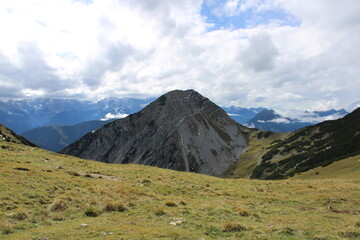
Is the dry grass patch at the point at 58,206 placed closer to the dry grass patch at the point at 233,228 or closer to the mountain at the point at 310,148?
the dry grass patch at the point at 233,228

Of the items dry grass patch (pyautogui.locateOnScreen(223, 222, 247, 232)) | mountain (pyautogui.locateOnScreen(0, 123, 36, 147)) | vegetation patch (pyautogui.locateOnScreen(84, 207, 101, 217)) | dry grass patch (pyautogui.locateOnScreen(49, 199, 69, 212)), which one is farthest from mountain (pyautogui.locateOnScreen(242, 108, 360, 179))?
mountain (pyautogui.locateOnScreen(0, 123, 36, 147))

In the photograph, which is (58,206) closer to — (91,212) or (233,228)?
(91,212)

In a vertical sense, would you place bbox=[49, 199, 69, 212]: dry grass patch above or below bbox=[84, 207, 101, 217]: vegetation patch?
above

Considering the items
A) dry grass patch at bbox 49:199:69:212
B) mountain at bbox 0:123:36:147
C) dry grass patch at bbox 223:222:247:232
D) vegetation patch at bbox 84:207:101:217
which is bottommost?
dry grass patch at bbox 223:222:247:232

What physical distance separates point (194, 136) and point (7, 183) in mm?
177240

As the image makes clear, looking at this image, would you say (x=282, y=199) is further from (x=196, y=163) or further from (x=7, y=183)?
(x=196, y=163)

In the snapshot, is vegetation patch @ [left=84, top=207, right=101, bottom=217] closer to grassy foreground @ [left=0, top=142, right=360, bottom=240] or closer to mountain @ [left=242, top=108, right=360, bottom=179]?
grassy foreground @ [left=0, top=142, right=360, bottom=240]

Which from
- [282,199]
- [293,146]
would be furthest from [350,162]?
[293,146]

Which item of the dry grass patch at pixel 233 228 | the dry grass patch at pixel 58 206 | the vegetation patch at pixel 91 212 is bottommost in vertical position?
the dry grass patch at pixel 233 228

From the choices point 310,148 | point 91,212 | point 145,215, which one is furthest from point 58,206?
point 310,148

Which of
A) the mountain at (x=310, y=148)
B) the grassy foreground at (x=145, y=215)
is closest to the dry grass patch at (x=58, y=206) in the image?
the grassy foreground at (x=145, y=215)

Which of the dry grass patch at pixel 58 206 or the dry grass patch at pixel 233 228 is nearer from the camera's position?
the dry grass patch at pixel 233 228

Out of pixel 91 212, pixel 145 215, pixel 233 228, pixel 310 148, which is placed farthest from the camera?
pixel 310 148

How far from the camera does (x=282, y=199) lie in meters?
24.6
